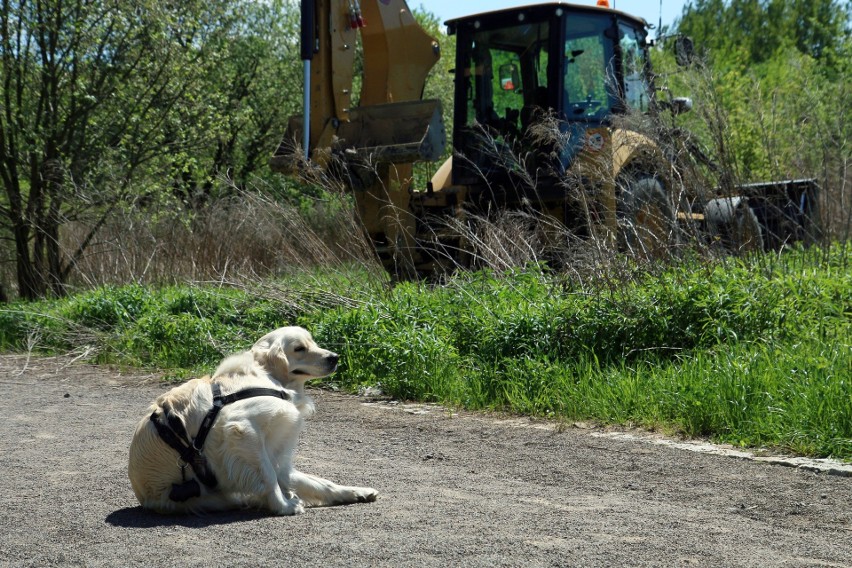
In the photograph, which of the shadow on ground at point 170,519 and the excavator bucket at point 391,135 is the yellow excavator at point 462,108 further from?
the shadow on ground at point 170,519

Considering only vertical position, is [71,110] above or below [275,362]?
above

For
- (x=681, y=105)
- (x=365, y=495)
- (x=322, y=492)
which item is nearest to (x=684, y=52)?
(x=681, y=105)

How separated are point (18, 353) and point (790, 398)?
9.89 meters

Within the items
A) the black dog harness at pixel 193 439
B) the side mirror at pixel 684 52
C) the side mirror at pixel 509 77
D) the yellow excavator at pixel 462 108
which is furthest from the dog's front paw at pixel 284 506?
the side mirror at pixel 509 77

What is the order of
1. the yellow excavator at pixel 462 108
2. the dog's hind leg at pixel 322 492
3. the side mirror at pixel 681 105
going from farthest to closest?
the yellow excavator at pixel 462 108, the side mirror at pixel 681 105, the dog's hind leg at pixel 322 492

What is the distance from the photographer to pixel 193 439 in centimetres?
509

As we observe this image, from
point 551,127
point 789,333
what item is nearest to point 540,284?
point 551,127

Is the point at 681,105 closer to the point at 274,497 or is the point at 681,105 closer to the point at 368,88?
the point at 368,88

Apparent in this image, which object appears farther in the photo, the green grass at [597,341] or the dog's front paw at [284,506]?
the green grass at [597,341]

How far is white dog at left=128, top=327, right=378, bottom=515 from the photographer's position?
505 centimetres

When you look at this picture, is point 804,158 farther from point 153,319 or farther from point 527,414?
point 153,319

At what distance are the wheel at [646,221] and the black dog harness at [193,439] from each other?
5267 millimetres

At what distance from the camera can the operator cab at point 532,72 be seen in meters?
13.3

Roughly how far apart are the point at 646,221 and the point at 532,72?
4.22 m
